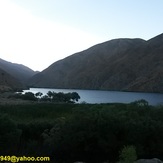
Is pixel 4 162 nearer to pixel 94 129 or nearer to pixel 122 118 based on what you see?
pixel 94 129

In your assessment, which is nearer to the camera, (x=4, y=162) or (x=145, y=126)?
(x=4, y=162)

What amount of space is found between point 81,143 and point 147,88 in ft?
563

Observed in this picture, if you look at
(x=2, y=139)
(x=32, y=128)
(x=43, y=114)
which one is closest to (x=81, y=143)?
(x=2, y=139)

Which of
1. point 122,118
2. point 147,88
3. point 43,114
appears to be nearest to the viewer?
point 122,118

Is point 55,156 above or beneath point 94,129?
beneath

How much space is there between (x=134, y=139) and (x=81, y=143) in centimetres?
266

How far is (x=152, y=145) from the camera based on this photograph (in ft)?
63.8

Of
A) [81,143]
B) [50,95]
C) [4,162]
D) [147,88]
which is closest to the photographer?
[4,162]

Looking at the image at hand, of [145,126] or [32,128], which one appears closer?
[145,126]

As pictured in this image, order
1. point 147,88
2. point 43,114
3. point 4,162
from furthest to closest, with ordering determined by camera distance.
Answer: point 147,88 → point 43,114 → point 4,162

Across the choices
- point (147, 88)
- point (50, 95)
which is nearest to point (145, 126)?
point (50, 95)

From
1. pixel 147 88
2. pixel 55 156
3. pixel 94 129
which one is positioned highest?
pixel 147 88

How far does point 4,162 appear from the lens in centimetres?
1506

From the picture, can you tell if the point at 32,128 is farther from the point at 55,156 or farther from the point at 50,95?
the point at 50,95
